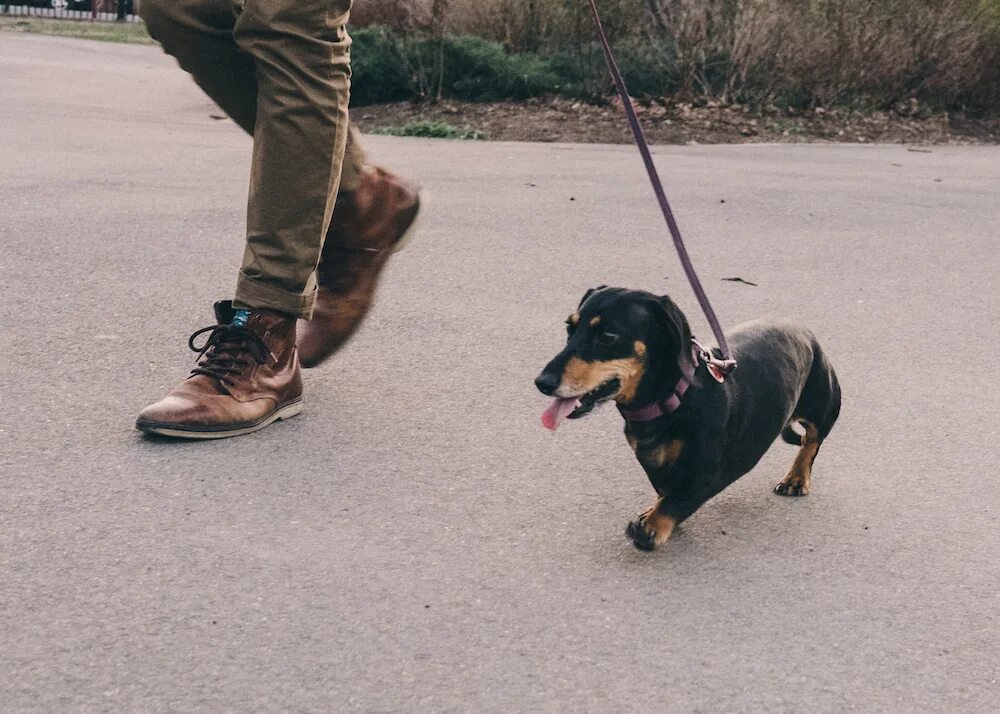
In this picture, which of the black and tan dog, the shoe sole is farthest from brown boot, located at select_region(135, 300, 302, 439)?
the black and tan dog

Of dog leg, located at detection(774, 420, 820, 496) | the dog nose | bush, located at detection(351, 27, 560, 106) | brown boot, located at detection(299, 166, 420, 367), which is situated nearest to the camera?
the dog nose

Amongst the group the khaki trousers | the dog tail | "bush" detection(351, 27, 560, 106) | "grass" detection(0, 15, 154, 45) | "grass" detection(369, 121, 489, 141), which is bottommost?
"grass" detection(0, 15, 154, 45)

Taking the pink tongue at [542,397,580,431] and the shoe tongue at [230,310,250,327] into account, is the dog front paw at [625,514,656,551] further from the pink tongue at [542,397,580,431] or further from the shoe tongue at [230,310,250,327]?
the shoe tongue at [230,310,250,327]

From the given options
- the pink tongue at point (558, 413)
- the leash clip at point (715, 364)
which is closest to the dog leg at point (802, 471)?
the leash clip at point (715, 364)

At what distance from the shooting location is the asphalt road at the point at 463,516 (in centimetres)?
219

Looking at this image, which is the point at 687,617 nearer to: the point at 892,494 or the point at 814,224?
the point at 892,494

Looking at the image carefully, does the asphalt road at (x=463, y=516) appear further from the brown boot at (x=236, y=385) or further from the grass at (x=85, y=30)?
the grass at (x=85, y=30)

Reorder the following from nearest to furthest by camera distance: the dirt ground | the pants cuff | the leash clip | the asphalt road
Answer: the asphalt road, the leash clip, the pants cuff, the dirt ground

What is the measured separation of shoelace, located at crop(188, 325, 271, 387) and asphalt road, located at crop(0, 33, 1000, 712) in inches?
7.6

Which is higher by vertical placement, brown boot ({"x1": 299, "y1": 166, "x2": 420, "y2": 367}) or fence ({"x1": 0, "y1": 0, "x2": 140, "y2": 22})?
brown boot ({"x1": 299, "y1": 166, "x2": 420, "y2": 367})

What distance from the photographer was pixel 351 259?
3680mm

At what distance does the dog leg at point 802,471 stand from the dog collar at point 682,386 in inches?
21.7

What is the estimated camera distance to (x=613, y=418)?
3.61 meters

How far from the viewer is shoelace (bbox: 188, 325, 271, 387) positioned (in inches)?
130
